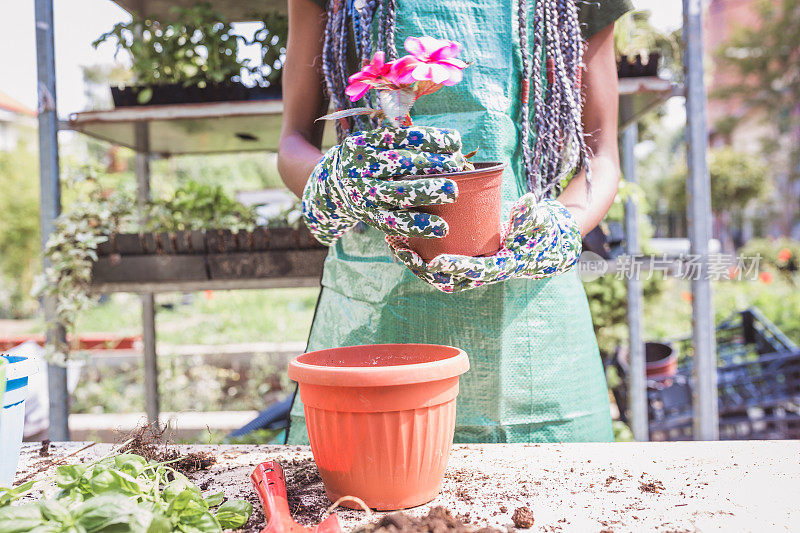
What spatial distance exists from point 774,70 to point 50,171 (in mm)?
16844

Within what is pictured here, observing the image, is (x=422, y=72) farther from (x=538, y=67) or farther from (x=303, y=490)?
(x=303, y=490)

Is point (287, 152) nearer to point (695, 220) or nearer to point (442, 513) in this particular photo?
point (442, 513)

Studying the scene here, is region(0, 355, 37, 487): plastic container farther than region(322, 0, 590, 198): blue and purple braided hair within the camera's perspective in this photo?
No

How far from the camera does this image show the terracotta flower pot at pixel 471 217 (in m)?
0.79

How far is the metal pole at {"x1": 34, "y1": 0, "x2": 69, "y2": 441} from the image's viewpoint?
193 cm

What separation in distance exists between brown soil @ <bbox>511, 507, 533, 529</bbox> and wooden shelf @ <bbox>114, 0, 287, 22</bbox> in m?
2.14

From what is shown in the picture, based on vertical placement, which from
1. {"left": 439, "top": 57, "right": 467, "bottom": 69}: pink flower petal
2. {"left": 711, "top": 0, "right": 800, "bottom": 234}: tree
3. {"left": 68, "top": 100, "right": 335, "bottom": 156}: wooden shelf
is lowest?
{"left": 439, "top": 57, "right": 467, "bottom": 69}: pink flower petal

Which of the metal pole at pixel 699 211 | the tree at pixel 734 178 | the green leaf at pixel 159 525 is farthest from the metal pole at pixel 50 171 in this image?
the tree at pixel 734 178

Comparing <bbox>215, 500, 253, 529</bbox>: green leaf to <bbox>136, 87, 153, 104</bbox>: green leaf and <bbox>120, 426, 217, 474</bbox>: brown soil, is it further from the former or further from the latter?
<bbox>136, 87, 153, 104</bbox>: green leaf

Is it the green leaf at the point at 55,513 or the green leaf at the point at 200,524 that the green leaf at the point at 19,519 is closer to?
the green leaf at the point at 55,513

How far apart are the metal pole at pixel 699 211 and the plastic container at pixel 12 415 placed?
6.00 ft

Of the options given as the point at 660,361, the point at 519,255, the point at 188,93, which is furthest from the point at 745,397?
the point at 188,93

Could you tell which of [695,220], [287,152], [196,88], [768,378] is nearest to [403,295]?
[287,152]

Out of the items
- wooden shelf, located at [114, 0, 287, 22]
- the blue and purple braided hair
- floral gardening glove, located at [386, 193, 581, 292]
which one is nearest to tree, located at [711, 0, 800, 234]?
wooden shelf, located at [114, 0, 287, 22]
